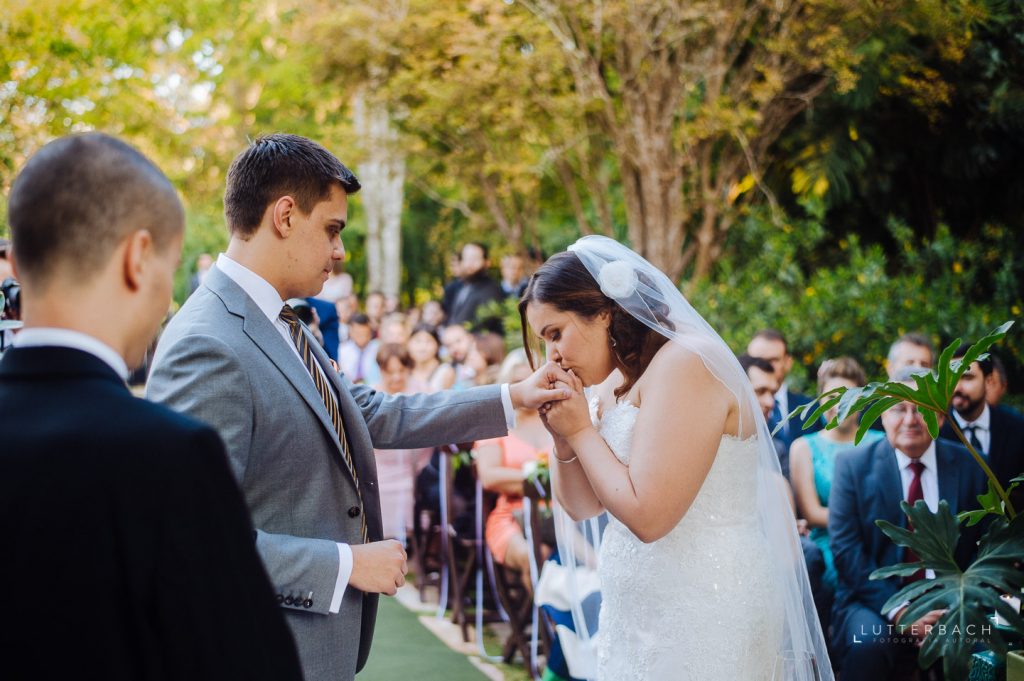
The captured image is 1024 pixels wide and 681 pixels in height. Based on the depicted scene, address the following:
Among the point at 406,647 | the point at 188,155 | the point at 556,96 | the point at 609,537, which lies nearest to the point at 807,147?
the point at 556,96

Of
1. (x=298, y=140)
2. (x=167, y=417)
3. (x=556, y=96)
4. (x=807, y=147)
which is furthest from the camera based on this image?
(x=556, y=96)

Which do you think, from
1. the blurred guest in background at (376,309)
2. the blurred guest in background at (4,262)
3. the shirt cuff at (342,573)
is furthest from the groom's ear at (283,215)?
the blurred guest in background at (376,309)

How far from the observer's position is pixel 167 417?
1262mm

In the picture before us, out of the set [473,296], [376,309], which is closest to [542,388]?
[473,296]

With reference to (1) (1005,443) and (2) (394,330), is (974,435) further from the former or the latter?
(2) (394,330)

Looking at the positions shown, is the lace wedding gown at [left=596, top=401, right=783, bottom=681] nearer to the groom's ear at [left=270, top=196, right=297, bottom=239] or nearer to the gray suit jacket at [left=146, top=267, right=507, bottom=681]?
the gray suit jacket at [left=146, top=267, right=507, bottom=681]

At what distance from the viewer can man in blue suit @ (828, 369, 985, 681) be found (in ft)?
14.1

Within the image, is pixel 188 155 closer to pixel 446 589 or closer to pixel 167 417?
pixel 446 589

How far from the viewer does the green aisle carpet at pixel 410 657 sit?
5371mm

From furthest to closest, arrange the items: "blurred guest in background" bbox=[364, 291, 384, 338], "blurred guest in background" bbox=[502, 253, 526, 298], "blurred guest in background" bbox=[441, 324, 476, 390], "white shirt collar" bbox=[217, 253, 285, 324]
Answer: "blurred guest in background" bbox=[364, 291, 384, 338] → "blurred guest in background" bbox=[502, 253, 526, 298] → "blurred guest in background" bbox=[441, 324, 476, 390] → "white shirt collar" bbox=[217, 253, 285, 324]

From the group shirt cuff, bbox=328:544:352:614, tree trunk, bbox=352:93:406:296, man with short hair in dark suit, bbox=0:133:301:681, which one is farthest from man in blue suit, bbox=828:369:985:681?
tree trunk, bbox=352:93:406:296

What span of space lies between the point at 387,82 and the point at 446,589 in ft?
20.5

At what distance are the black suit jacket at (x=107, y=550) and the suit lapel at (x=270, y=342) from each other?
101 cm

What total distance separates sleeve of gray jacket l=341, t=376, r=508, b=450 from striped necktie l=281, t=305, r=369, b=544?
1.31ft
